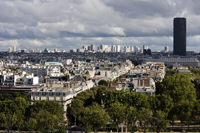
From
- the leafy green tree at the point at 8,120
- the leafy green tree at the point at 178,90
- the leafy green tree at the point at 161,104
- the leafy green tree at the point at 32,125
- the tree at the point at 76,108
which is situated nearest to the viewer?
the leafy green tree at the point at 32,125

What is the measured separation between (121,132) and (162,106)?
646 centimetres

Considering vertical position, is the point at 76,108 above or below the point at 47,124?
above

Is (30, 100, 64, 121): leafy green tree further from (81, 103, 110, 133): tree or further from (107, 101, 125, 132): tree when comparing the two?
(107, 101, 125, 132): tree

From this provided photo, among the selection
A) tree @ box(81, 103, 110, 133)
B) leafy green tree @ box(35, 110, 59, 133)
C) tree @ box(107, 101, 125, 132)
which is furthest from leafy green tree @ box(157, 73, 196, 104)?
leafy green tree @ box(35, 110, 59, 133)

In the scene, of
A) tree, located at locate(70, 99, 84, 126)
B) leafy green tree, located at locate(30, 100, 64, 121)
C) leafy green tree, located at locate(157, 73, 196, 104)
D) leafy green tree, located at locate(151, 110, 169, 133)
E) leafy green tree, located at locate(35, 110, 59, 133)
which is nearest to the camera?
leafy green tree, located at locate(35, 110, 59, 133)

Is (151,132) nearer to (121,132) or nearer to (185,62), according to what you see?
(121,132)

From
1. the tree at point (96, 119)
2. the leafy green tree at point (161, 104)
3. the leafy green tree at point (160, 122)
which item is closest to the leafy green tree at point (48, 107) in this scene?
the tree at point (96, 119)

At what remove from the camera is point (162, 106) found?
4272 centimetres

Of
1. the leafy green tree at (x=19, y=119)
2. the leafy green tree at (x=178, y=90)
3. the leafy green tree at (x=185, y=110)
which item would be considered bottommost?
the leafy green tree at (x=19, y=119)

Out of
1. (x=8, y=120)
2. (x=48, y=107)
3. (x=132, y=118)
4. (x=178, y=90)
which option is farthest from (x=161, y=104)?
(x=8, y=120)

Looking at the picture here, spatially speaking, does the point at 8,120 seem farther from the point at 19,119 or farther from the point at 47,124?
the point at 47,124

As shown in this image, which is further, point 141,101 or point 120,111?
point 141,101

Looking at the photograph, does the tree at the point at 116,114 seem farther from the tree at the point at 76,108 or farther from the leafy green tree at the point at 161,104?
the tree at the point at 76,108

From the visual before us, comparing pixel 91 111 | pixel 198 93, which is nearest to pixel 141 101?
pixel 91 111
